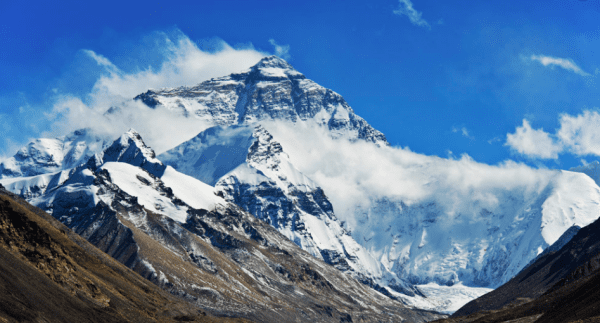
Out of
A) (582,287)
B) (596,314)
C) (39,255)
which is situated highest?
(582,287)

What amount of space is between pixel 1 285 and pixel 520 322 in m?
106

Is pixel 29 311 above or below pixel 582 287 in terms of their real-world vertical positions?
below

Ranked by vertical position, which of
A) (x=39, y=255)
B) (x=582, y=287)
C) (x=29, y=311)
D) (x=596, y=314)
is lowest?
(x=29, y=311)

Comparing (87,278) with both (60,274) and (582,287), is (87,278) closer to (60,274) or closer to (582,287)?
(60,274)

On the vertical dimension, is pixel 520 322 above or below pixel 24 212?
above

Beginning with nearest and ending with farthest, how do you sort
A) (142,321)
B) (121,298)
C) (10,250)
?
1. (10,250)
2. (142,321)
3. (121,298)

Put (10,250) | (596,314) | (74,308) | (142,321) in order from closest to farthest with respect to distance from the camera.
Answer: (596,314) → (74,308) → (10,250) → (142,321)

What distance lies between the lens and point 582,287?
5738 inches

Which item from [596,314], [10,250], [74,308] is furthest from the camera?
[10,250]

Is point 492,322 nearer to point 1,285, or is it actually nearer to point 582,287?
point 582,287

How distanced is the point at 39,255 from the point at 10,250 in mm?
8426

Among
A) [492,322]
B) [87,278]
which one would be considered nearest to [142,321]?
[87,278]

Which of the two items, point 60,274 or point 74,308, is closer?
point 74,308

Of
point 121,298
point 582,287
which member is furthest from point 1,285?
point 582,287
